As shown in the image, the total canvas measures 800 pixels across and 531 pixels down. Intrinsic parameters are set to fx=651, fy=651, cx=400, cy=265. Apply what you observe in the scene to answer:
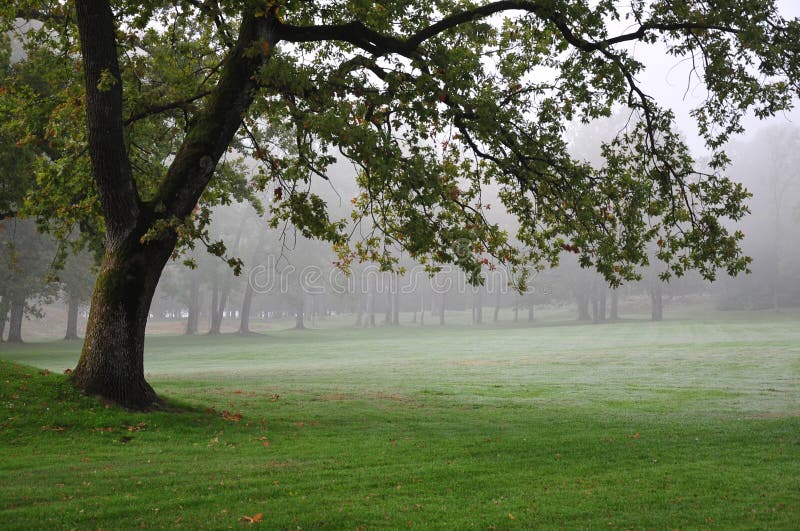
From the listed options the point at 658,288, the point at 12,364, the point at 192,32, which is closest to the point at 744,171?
the point at 658,288

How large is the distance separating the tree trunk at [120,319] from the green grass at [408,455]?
18.8 inches

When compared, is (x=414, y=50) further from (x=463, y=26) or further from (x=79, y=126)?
(x=79, y=126)

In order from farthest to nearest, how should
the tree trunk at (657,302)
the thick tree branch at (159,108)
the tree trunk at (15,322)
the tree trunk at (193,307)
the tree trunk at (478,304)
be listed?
the tree trunk at (478,304)
the tree trunk at (657,302)
the tree trunk at (193,307)
the tree trunk at (15,322)
the thick tree branch at (159,108)

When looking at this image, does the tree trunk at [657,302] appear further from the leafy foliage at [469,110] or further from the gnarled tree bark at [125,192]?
the gnarled tree bark at [125,192]

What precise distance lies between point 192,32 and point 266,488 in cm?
1711

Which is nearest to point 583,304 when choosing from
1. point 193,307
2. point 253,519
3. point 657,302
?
point 657,302

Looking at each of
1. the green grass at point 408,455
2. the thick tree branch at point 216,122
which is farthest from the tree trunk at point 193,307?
the thick tree branch at point 216,122

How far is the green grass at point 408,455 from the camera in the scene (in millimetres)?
7133

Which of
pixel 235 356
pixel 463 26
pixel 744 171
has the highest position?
pixel 744 171

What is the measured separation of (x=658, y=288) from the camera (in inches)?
2891

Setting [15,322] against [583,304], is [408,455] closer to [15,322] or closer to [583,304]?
[15,322]

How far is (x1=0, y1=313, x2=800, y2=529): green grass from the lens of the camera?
713 centimetres

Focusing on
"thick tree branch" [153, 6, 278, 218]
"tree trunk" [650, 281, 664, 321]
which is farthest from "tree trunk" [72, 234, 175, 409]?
"tree trunk" [650, 281, 664, 321]

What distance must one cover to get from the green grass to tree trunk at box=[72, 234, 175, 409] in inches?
18.8
